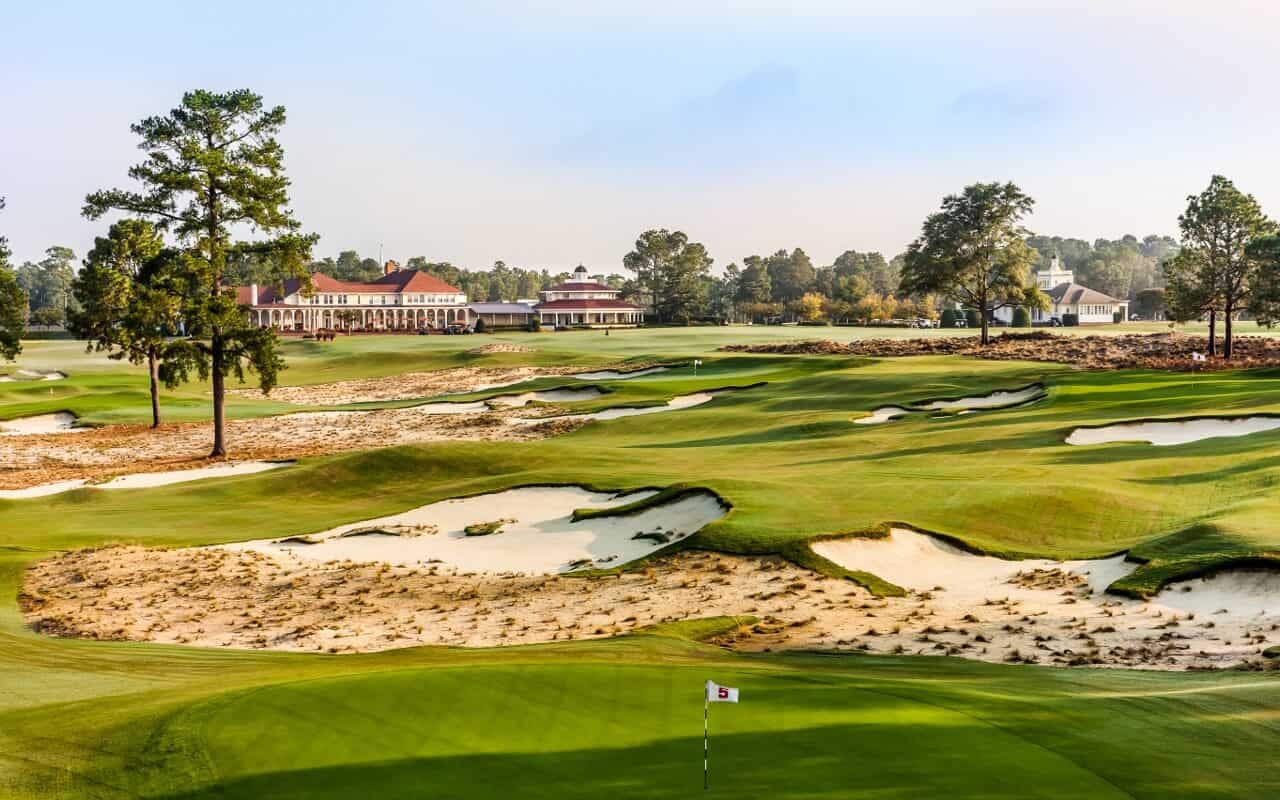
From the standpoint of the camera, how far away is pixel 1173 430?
1266 inches

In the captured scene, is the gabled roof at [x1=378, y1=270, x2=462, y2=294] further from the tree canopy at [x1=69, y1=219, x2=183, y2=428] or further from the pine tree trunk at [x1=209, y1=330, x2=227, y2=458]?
the pine tree trunk at [x1=209, y1=330, x2=227, y2=458]

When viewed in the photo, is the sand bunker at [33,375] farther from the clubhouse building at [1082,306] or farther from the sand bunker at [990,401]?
the clubhouse building at [1082,306]

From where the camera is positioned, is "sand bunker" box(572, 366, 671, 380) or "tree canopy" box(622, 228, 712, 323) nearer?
"sand bunker" box(572, 366, 671, 380)

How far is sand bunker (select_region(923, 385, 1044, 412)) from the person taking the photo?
147 ft

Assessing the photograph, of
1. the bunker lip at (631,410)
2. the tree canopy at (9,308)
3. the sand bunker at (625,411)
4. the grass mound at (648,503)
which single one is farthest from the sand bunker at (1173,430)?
the tree canopy at (9,308)

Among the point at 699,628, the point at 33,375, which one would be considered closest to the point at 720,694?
the point at 699,628

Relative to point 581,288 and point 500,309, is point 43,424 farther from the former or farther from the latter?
point 581,288

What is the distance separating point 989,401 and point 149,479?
32.5m

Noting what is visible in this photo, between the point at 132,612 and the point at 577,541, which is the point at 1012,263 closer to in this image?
the point at 577,541

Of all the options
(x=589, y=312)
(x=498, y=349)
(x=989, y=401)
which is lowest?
(x=989, y=401)

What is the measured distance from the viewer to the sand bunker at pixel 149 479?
1446 inches

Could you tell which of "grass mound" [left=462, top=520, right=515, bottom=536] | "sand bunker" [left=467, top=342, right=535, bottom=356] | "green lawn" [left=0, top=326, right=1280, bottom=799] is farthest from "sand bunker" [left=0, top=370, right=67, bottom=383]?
"grass mound" [left=462, top=520, right=515, bottom=536]

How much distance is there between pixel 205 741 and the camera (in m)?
10.4

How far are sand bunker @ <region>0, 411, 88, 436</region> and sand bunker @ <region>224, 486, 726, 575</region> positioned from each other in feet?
118
